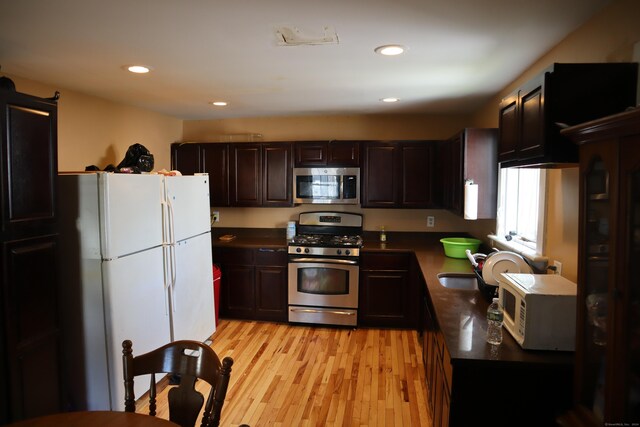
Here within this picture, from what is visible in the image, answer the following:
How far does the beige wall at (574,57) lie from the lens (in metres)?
1.62

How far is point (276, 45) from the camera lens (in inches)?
85.7

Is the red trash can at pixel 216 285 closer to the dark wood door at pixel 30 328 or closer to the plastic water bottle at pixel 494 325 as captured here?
the dark wood door at pixel 30 328

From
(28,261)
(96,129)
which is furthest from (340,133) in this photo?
(28,261)

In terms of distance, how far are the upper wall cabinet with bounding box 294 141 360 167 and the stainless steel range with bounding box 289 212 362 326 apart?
2.78 feet

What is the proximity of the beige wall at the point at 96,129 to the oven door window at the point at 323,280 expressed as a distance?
80.4 inches

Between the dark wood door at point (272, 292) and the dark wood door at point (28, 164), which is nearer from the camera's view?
the dark wood door at point (28, 164)

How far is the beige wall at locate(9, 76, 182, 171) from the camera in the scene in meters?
3.09

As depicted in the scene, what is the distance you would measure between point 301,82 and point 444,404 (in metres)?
2.33

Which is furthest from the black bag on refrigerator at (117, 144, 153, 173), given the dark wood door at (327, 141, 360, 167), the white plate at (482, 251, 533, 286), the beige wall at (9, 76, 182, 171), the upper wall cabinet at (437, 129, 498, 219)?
the white plate at (482, 251, 533, 286)

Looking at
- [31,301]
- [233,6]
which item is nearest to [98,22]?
[233,6]

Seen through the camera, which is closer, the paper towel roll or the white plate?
the white plate

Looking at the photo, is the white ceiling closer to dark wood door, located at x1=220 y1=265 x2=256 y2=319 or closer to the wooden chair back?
the wooden chair back

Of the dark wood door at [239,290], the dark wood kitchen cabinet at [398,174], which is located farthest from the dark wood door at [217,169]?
the dark wood kitchen cabinet at [398,174]

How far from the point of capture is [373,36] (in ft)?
6.69
